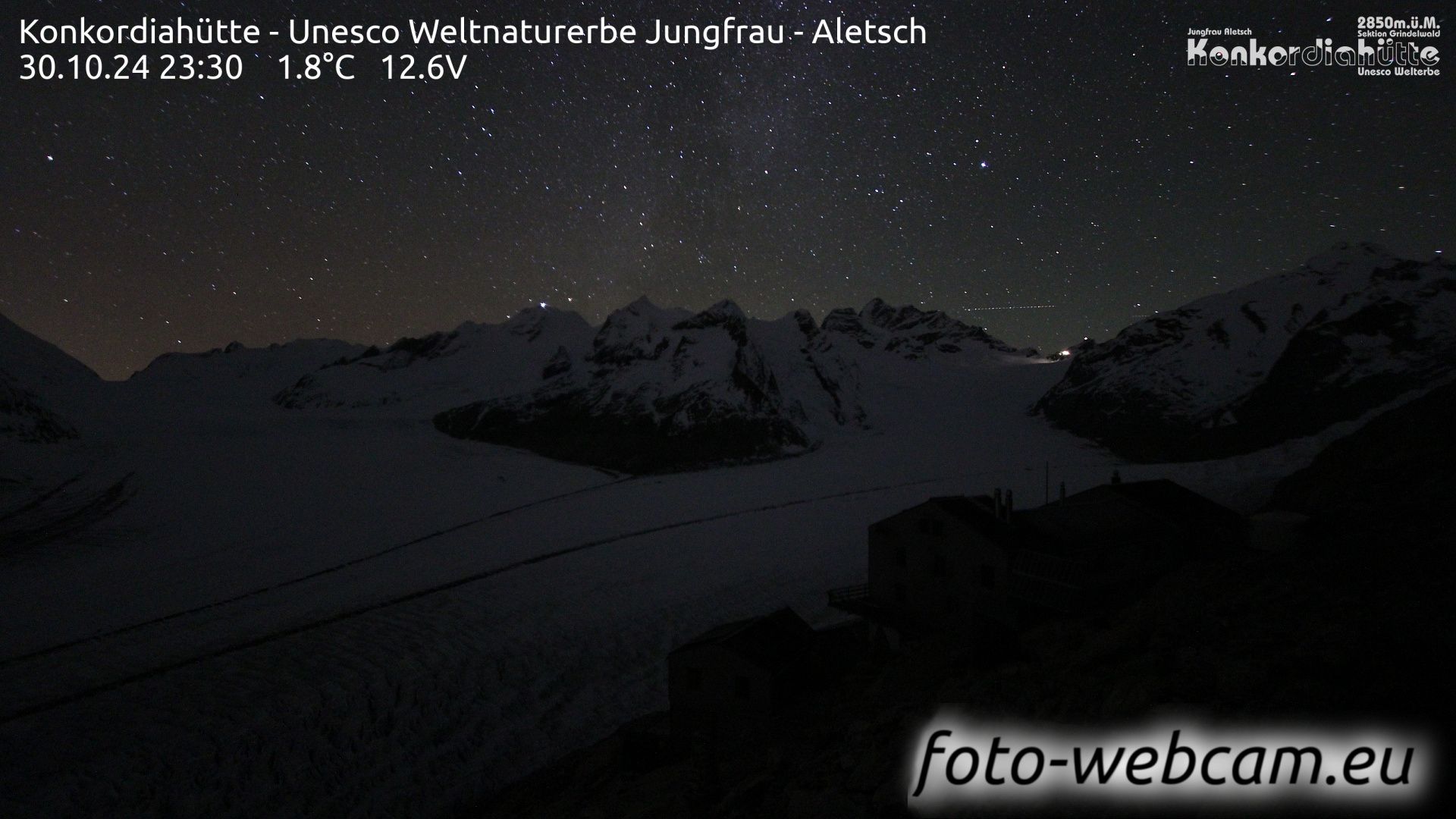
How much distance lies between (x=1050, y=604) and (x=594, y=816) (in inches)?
528

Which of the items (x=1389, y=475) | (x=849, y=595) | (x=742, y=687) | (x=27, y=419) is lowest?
(x=849, y=595)

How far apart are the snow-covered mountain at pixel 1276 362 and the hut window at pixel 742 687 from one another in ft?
293

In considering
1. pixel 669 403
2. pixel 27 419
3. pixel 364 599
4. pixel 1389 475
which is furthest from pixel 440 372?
pixel 1389 475

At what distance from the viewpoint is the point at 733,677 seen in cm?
1734

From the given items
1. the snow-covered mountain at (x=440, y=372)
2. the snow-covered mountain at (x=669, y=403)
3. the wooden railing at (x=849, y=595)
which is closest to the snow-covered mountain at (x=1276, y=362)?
the snow-covered mountain at (x=669, y=403)

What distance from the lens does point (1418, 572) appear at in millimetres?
9664

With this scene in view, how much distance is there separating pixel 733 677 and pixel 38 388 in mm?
153852

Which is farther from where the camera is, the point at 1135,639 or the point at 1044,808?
the point at 1135,639

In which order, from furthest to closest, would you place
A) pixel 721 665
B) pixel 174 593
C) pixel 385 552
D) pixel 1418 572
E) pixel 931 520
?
1. pixel 385 552
2. pixel 174 593
3. pixel 931 520
4. pixel 721 665
5. pixel 1418 572

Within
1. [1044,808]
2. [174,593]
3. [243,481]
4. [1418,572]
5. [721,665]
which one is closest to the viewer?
[1044,808]

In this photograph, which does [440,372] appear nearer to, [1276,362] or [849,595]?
[849,595]

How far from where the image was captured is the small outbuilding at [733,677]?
17.0 metres

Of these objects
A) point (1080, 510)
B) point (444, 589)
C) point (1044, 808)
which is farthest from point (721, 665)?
point (444, 589)

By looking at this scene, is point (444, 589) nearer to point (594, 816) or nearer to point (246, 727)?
point (246, 727)
